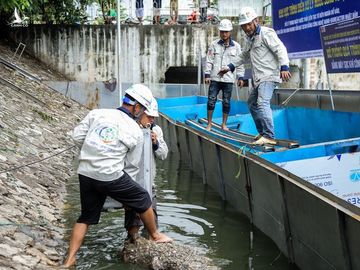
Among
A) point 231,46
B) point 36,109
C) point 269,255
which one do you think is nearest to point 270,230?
point 269,255

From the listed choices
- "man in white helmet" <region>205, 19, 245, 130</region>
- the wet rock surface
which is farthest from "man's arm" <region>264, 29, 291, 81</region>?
the wet rock surface

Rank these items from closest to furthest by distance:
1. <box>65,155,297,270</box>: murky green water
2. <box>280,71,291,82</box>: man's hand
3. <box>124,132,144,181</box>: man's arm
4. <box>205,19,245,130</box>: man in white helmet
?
<box>124,132,144,181</box>: man's arm
<box>65,155,297,270</box>: murky green water
<box>280,71,291,82</box>: man's hand
<box>205,19,245,130</box>: man in white helmet

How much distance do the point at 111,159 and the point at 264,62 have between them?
13.2ft

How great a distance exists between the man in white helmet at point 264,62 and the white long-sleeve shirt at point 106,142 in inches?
135

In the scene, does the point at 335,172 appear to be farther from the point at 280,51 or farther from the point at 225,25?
the point at 225,25

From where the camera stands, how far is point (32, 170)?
8.14 meters

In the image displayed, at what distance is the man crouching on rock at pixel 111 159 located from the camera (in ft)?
15.4

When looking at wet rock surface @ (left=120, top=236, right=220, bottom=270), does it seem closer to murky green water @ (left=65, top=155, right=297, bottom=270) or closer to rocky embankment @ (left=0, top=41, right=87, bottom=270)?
murky green water @ (left=65, top=155, right=297, bottom=270)

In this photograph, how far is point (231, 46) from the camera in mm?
9992

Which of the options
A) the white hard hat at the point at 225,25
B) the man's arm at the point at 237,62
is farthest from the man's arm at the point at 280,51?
the white hard hat at the point at 225,25

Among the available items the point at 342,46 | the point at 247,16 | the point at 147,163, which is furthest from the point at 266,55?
the point at 147,163

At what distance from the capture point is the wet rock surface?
491 cm

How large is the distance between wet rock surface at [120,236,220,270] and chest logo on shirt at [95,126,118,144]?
4.00ft

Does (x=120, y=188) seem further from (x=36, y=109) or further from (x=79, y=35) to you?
(x=79, y=35)
